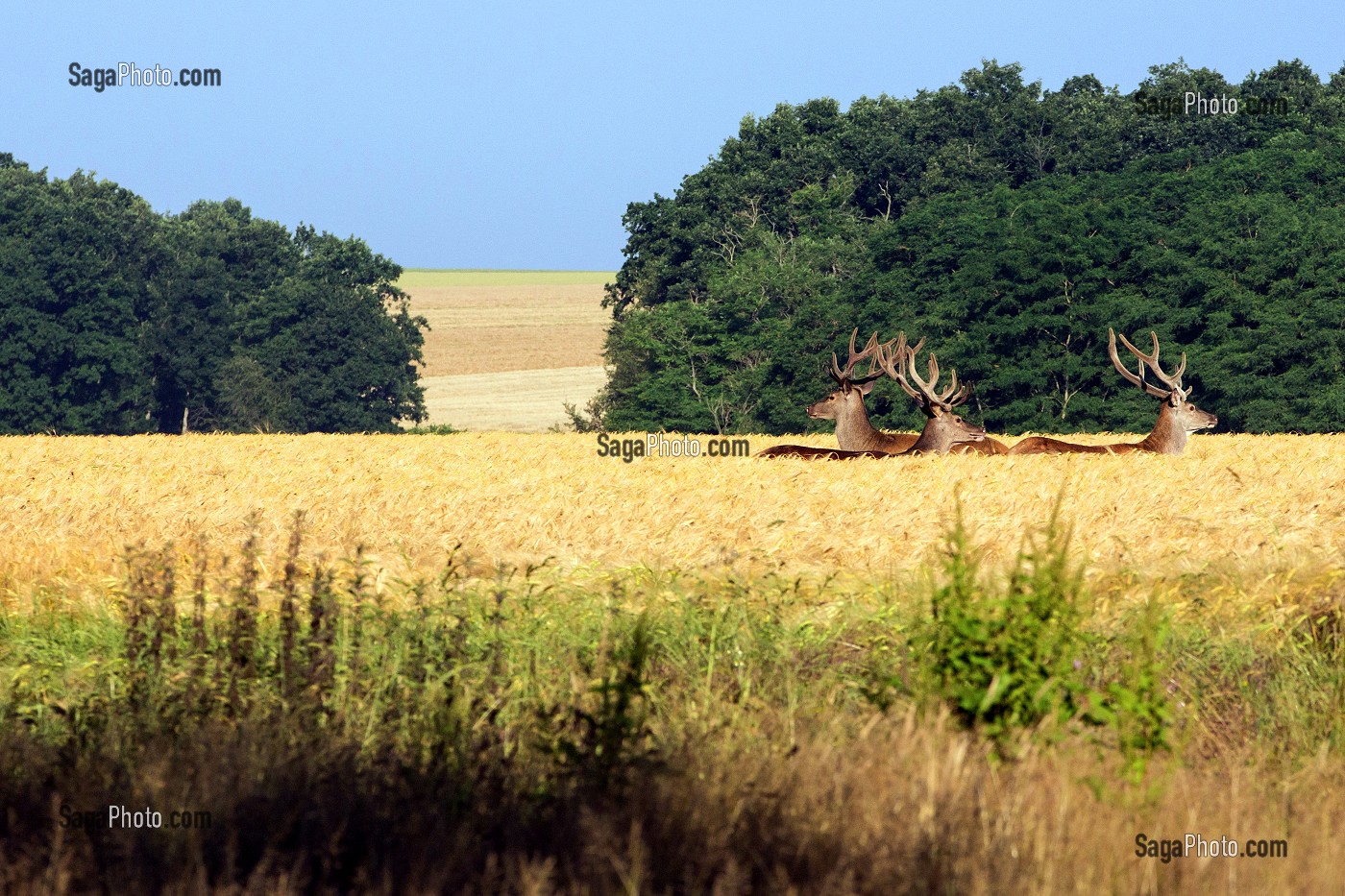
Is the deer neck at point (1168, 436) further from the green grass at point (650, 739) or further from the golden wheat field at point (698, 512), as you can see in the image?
the green grass at point (650, 739)

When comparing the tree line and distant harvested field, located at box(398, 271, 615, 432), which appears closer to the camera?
the tree line

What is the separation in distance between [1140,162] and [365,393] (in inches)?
1349

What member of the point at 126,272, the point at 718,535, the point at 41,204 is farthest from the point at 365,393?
the point at 718,535

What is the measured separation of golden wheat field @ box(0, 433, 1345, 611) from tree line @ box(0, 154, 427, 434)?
151 feet

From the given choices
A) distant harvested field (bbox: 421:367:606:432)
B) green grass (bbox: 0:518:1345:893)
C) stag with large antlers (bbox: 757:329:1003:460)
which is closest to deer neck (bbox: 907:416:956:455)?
stag with large antlers (bbox: 757:329:1003:460)

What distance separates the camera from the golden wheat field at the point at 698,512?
8703 mm

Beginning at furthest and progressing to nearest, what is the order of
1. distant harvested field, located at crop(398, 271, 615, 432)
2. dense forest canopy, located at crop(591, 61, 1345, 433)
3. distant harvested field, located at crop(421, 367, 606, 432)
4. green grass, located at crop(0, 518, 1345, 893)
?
distant harvested field, located at crop(398, 271, 615, 432)
distant harvested field, located at crop(421, 367, 606, 432)
dense forest canopy, located at crop(591, 61, 1345, 433)
green grass, located at crop(0, 518, 1345, 893)

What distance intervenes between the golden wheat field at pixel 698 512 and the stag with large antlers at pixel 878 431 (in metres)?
1.99

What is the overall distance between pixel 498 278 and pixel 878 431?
135515 millimetres

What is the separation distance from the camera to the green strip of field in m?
143

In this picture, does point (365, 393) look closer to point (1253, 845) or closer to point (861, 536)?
point (861, 536)

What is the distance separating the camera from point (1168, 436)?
64.6 feet

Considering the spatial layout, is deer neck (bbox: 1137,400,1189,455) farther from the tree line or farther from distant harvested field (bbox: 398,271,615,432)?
distant harvested field (bbox: 398,271,615,432)

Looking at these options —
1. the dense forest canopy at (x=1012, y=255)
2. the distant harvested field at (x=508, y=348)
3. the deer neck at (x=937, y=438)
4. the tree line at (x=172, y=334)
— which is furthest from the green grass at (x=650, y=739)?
the distant harvested field at (x=508, y=348)
